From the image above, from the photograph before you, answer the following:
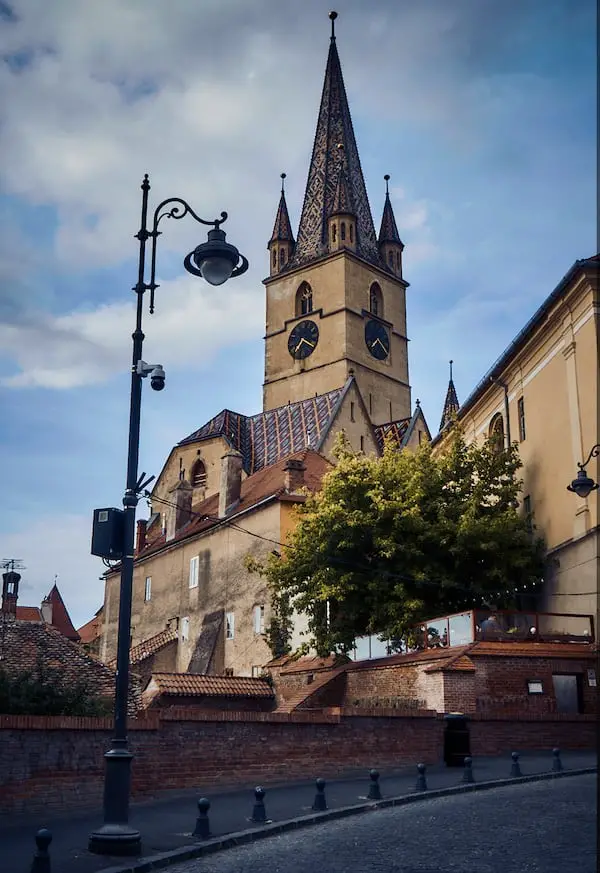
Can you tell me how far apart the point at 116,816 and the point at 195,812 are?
3.66 meters

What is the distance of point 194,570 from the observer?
44375 millimetres

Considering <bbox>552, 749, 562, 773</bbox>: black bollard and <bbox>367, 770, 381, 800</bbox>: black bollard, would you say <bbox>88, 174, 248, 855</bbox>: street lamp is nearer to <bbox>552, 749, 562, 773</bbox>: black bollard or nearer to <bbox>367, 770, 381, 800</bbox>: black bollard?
<bbox>367, 770, 381, 800</bbox>: black bollard

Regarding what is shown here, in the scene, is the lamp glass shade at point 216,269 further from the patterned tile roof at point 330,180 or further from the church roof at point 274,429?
the patterned tile roof at point 330,180

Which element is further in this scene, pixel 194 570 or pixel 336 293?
pixel 336 293

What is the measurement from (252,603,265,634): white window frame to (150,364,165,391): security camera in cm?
2620

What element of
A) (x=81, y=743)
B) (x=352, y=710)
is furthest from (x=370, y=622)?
(x=81, y=743)

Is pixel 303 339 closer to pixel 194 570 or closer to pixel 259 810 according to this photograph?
pixel 194 570

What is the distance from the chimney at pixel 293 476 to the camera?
39188mm

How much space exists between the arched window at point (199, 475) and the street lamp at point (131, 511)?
43.0 m

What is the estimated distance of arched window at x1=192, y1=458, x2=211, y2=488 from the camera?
5569cm

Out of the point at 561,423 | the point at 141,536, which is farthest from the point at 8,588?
the point at 561,423

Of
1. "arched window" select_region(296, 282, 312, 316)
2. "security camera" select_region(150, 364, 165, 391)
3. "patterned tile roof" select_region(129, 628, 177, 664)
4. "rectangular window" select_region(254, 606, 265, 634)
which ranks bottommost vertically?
"patterned tile roof" select_region(129, 628, 177, 664)

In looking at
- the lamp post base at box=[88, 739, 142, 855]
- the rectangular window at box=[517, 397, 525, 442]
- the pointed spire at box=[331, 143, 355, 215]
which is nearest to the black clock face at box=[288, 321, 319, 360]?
the pointed spire at box=[331, 143, 355, 215]

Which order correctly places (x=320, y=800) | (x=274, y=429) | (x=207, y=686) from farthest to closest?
(x=274, y=429), (x=207, y=686), (x=320, y=800)
